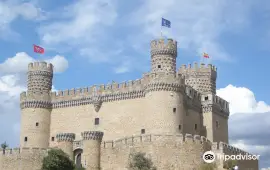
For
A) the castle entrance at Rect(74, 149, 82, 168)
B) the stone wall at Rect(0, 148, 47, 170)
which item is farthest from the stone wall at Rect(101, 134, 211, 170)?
the stone wall at Rect(0, 148, 47, 170)

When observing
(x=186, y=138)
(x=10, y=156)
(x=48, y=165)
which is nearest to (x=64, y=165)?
(x=48, y=165)

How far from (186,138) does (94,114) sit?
11.6m

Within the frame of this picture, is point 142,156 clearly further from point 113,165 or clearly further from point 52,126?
point 52,126

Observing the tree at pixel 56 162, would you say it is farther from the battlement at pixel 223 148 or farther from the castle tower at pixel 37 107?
the battlement at pixel 223 148

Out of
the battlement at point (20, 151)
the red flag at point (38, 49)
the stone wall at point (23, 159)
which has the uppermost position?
the red flag at point (38, 49)

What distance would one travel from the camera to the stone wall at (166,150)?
1694 inches

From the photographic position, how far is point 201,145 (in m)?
44.5

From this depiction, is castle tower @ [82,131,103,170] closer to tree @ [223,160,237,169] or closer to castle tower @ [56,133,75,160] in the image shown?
castle tower @ [56,133,75,160]

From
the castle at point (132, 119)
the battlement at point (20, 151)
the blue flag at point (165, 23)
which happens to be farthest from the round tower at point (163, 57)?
the battlement at point (20, 151)

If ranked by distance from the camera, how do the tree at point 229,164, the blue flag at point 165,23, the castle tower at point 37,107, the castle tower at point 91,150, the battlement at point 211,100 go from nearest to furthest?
the tree at point 229,164 → the castle tower at point 91,150 → the blue flag at point 165,23 → the battlement at point 211,100 → the castle tower at point 37,107

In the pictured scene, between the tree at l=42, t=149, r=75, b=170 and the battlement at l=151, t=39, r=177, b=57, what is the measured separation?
11887 millimetres

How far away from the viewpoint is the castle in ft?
145

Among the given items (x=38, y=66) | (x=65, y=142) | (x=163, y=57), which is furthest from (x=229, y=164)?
(x=38, y=66)

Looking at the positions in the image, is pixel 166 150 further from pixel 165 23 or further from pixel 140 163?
pixel 165 23
